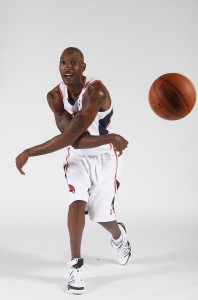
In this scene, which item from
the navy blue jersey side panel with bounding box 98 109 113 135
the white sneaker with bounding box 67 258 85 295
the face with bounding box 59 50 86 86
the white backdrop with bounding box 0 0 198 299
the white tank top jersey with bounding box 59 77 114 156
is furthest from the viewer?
the white backdrop with bounding box 0 0 198 299

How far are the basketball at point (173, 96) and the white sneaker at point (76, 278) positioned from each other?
1.41m

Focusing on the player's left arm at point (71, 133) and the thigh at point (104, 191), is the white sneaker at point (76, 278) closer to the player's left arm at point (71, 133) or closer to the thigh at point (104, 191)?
the thigh at point (104, 191)

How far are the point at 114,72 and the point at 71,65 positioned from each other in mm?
2844

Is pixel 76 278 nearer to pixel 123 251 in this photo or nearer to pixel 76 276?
pixel 76 276

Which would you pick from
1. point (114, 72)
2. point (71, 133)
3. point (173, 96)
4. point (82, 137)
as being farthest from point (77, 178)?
point (114, 72)

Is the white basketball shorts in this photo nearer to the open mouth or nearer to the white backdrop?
the open mouth

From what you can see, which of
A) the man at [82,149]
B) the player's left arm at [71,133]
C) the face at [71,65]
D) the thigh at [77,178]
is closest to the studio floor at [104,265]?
the man at [82,149]

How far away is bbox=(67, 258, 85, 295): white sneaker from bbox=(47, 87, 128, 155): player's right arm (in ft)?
3.09

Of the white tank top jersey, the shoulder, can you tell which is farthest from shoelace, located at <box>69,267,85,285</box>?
the shoulder

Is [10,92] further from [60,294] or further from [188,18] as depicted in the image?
[60,294]

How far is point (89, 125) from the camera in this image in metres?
4.89

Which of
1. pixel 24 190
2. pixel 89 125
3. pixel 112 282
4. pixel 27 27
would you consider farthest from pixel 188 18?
pixel 112 282

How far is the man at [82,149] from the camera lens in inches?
191

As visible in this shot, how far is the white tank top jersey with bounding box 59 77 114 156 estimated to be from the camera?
205 inches
